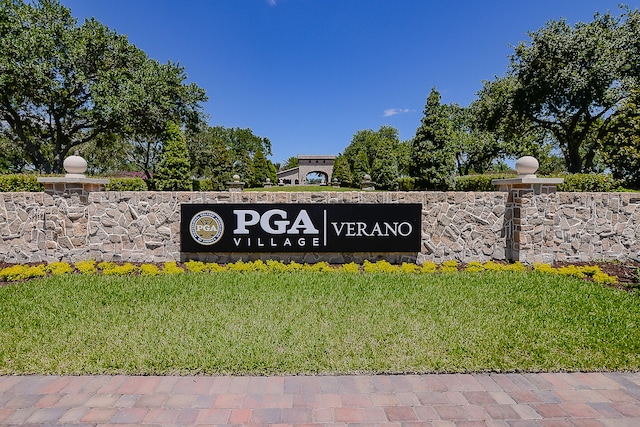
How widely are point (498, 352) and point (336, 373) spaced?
167cm

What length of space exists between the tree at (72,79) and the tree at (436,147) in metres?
14.3

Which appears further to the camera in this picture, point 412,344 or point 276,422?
point 412,344

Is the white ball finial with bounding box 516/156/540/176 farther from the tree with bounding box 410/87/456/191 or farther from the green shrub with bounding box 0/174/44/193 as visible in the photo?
the green shrub with bounding box 0/174/44/193

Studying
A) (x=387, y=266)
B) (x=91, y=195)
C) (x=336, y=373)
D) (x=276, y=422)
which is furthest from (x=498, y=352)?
(x=91, y=195)

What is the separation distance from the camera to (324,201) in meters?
7.23

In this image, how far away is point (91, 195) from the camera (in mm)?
7195

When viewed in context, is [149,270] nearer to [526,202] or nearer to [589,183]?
[526,202]

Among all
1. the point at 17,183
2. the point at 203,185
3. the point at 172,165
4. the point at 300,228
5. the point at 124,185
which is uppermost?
the point at 172,165

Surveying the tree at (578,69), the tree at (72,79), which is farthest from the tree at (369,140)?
the tree at (72,79)

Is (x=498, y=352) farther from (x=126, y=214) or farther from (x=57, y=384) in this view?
(x=126, y=214)

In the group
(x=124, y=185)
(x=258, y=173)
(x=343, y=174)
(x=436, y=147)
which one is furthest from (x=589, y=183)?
(x=258, y=173)

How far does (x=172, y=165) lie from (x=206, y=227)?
11.5m

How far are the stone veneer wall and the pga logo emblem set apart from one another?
342mm

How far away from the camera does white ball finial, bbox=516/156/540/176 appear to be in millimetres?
7090
